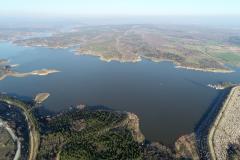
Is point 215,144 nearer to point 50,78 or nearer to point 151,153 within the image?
point 151,153

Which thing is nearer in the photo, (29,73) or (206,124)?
(206,124)

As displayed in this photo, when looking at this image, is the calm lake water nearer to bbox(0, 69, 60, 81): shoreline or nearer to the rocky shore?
bbox(0, 69, 60, 81): shoreline

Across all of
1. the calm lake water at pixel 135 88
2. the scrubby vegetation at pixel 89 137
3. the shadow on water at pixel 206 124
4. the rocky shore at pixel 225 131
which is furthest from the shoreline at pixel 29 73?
the rocky shore at pixel 225 131

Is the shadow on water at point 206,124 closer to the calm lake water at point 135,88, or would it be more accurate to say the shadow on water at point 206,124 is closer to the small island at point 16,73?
the calm lake water at point 135,88

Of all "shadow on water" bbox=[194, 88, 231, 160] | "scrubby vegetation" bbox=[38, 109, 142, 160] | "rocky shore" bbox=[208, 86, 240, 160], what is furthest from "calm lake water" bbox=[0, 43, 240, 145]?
"scrubby vegetation" bbox=[38, 109, 142, 160]

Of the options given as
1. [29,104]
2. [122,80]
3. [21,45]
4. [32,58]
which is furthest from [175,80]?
[21,45]

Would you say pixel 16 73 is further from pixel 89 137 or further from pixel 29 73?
pixel 89 137

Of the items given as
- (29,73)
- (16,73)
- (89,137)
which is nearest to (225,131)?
(89,137)

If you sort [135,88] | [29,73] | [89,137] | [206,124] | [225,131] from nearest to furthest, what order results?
[89,137], [225,131], [206,124], [135,88], [29,73]
